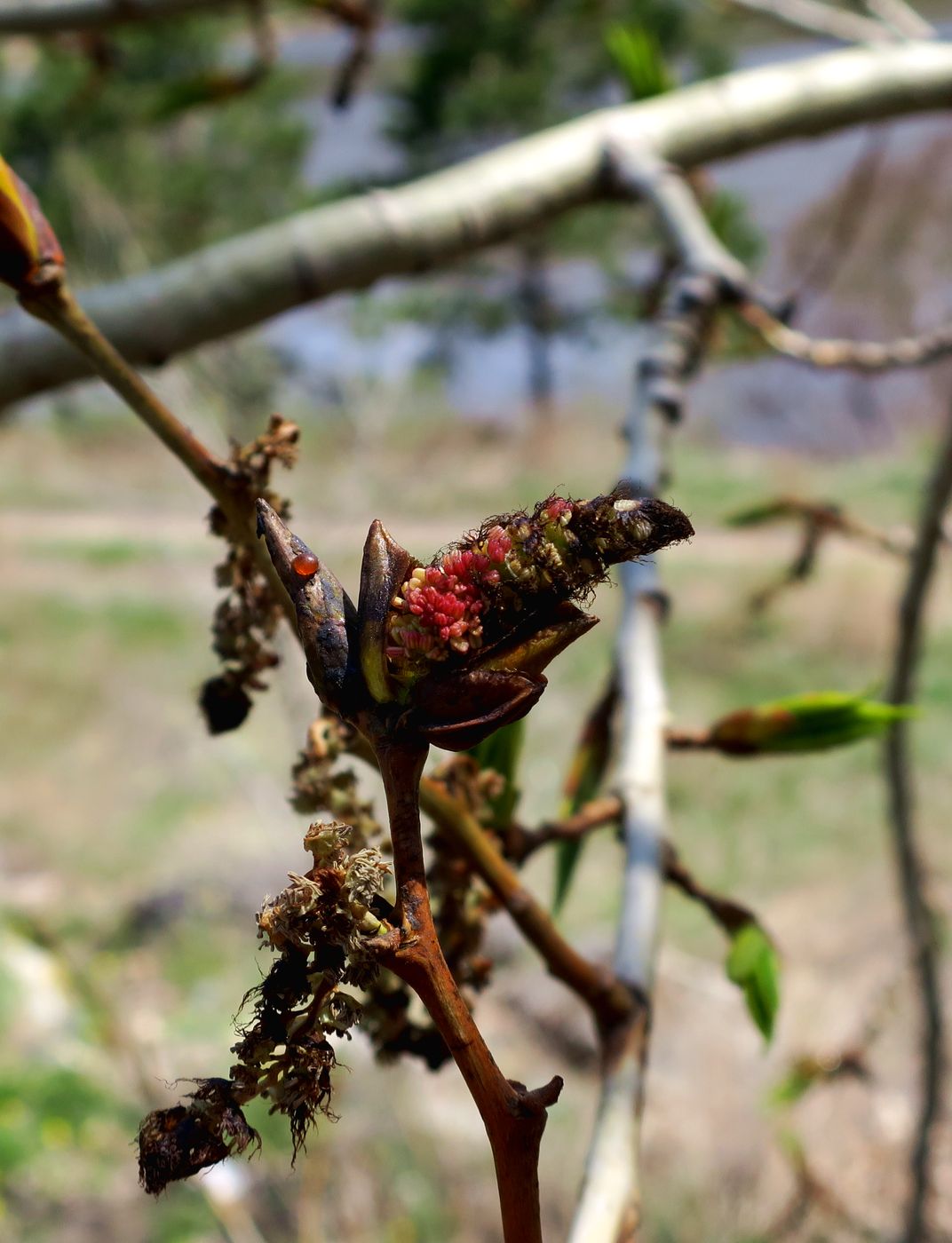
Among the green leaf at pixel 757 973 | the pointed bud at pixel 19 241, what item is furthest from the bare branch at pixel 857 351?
the pointed bud at pixel 19 241

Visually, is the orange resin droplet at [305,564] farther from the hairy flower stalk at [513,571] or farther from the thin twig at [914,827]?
the thin twig at [914,827]

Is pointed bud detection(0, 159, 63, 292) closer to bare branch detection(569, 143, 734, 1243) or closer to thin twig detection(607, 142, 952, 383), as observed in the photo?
bare branch detection(569, 143, 734, 1243)

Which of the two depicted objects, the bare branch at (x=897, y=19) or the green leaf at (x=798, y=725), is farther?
the bare branch at (x=897, y=19)

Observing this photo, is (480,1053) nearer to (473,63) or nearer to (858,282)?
(858,282)

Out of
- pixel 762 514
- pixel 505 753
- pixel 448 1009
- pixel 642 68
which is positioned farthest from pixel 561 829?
pixel 642 68

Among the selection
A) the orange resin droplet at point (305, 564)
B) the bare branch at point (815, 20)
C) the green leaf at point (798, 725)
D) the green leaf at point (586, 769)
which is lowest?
the orange resin droplet at point (305, 564)
